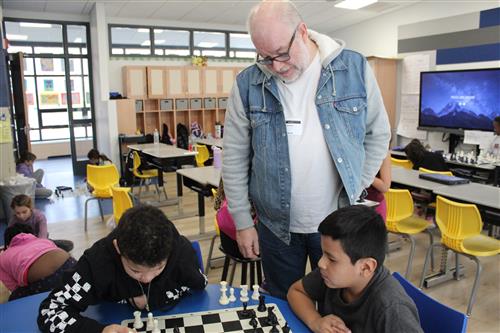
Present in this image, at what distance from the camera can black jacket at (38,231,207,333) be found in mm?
1271

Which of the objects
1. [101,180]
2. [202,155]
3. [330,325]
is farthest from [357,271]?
[202,155]

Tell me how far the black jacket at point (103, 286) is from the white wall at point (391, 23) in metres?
7.31

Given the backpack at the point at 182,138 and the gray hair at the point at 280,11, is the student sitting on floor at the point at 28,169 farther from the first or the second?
the gray hair at the point at 280,11

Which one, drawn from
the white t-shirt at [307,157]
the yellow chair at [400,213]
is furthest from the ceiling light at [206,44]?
the white t-shirt at [307,157]

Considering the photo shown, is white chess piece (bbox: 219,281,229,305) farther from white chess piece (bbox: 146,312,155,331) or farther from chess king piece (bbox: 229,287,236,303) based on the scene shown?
white chess piece (bbox: 146,312,155,331)

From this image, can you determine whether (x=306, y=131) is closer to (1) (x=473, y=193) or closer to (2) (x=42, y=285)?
(2) (x=42, y=285)

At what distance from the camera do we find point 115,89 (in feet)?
28.9

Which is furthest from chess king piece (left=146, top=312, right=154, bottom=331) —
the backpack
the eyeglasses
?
the backpack

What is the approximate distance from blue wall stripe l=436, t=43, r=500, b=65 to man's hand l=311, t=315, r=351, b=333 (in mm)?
6994

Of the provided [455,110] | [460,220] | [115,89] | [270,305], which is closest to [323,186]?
[270,305]

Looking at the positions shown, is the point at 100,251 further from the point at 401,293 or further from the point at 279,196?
the point at 401,293

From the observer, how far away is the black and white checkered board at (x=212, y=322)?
1.31 meters

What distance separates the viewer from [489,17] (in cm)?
689

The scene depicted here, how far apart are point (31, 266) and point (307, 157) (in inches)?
68.6
